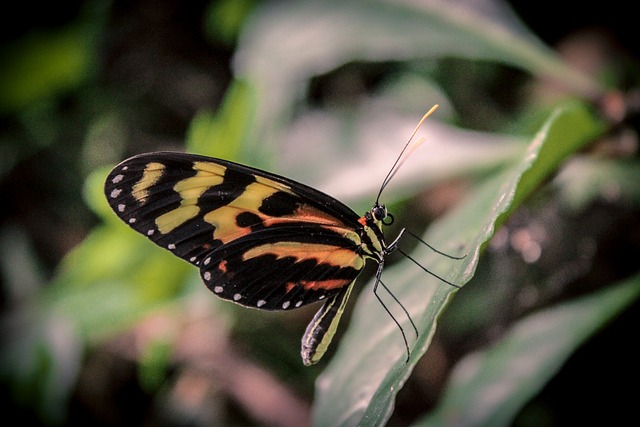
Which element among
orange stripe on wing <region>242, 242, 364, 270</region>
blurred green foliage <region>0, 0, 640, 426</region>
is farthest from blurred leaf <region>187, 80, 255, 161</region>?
orange stripe on wing <region>242, 242, 364, 270</region>

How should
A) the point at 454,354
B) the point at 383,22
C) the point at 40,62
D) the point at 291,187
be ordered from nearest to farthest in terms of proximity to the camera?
the point at 291,187 < the point at 383,22 < the point at 454,354 < the point at 40,62

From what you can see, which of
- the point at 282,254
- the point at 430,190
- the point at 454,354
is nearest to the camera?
the point at 282,254

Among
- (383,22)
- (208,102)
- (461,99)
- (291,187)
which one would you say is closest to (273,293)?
(291,187)

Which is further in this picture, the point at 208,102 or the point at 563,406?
the point at 208,102

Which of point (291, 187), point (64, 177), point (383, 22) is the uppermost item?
point (383, 22)

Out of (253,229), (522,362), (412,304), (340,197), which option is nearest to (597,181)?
(522,362)

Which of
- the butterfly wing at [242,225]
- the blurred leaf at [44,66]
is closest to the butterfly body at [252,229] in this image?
the butterfly wing at [242,225]

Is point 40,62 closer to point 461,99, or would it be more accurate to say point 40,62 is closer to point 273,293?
point 461,99

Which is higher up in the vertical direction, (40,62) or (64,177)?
(40,62)

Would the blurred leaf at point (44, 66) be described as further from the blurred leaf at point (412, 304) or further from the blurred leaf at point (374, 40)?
the blurred leaf at point (412, 304)
